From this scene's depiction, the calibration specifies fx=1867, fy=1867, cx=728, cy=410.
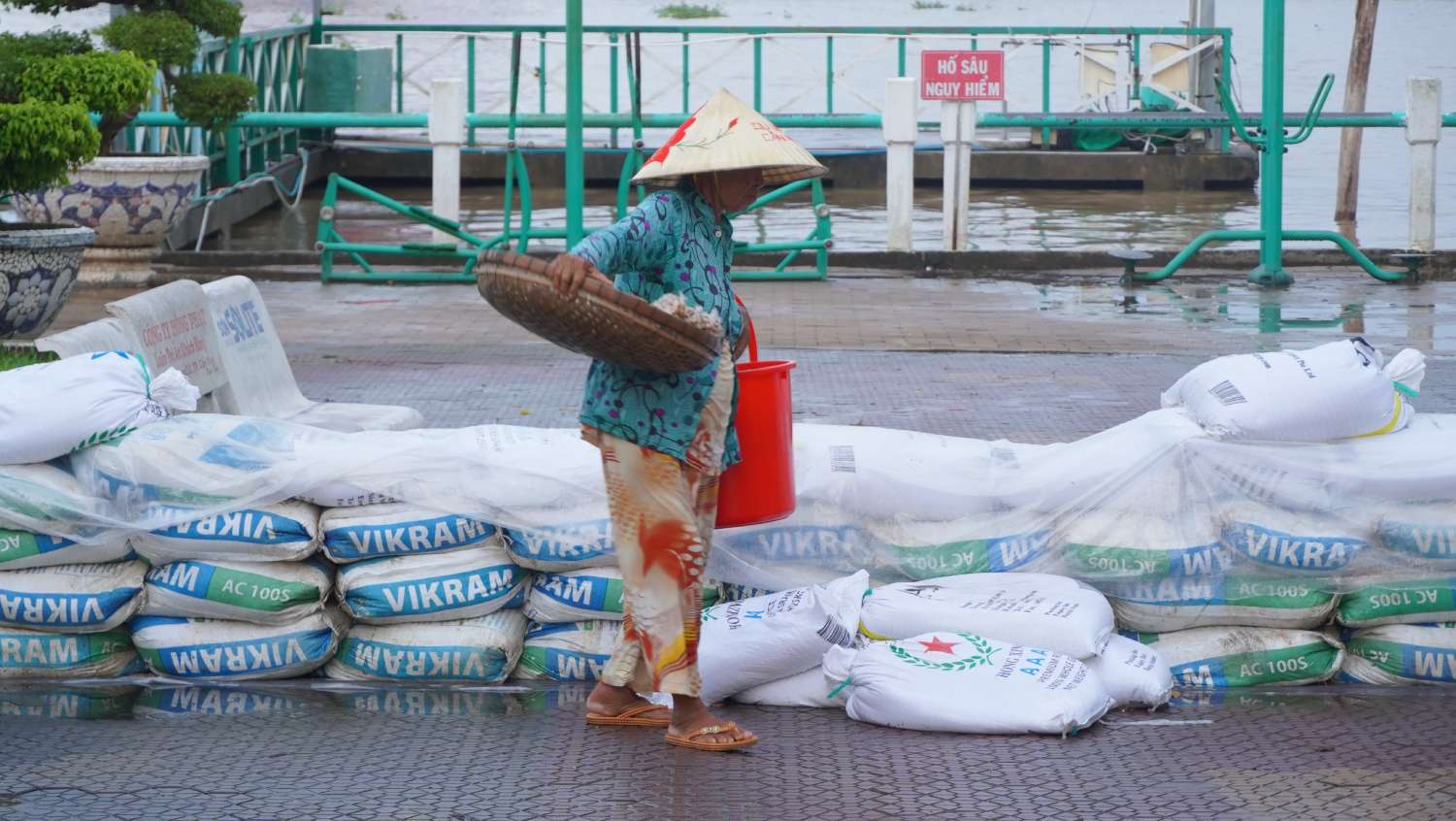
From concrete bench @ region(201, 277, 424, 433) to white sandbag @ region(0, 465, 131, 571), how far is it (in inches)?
76.2

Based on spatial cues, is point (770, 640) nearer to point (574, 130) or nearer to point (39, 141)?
point (39, 141)

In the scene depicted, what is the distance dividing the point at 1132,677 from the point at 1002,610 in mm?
352

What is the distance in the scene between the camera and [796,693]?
15.1 feet

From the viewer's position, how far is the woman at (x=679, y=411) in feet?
13.5

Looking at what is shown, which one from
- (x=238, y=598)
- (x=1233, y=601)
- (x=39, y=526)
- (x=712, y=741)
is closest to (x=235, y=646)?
(x=238, y=598)

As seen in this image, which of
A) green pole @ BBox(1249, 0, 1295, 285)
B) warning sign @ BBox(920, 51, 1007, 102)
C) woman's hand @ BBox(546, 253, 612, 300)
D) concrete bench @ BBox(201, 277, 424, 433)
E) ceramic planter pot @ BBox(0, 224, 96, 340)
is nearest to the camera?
woman's hand @ BBox(546, 253, 612, 300)

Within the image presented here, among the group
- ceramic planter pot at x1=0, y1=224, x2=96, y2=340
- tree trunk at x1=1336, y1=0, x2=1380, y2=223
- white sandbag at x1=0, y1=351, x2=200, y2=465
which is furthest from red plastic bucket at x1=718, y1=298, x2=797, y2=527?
tree trunk at x1=1336, y1=0, x2=1380, y2=223

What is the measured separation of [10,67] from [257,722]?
6175mm

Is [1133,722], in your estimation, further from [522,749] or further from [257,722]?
[257,722]

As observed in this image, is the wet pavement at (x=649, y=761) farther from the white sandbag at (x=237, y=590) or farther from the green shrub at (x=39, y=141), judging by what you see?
the green shrub at (x=39, y=141)

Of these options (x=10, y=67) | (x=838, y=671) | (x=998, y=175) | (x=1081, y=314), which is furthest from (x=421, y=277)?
(x=998, y=175)

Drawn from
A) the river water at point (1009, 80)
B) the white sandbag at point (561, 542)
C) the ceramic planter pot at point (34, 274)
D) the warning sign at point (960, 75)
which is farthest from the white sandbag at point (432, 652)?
the river water at point (1009, 80)

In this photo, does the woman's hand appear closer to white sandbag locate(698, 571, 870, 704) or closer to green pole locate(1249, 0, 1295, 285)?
white sandbag locate(698, 571, 870, 704)

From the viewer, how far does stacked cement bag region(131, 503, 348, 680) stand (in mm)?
4703
